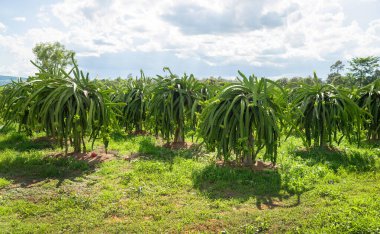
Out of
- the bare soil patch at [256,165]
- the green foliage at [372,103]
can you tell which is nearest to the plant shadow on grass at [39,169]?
the bare soil patch at [256,165]

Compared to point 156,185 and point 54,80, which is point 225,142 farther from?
point 54,80

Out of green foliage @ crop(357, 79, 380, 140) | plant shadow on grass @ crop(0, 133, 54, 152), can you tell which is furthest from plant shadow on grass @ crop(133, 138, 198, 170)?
green foliage @ crop(357, 79, 380, 140)

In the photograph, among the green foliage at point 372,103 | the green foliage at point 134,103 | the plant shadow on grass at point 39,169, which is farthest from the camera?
the green foliage at point 134,103

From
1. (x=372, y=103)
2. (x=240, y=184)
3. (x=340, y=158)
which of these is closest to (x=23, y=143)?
(x=240, y=184)

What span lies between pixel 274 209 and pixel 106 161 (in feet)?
14.4

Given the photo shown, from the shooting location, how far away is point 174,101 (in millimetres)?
10227

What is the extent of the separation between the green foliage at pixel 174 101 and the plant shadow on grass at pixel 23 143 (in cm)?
318

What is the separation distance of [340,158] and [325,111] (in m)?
1.25

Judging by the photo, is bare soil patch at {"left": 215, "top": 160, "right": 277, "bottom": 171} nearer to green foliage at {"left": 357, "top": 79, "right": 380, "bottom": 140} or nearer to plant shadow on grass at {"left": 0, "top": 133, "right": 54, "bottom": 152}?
green foliage at {"left": 357, "top": 79, "right": 380, "bottom": 140}

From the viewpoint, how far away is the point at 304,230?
486cm

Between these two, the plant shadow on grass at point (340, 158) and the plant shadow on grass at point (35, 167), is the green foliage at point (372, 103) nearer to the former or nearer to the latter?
the plant shadow on grass at point (340, 158)

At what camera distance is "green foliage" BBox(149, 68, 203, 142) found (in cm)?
1006

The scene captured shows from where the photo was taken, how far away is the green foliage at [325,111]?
915cm

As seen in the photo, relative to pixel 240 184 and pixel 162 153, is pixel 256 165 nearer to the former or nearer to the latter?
pixel 240 184
